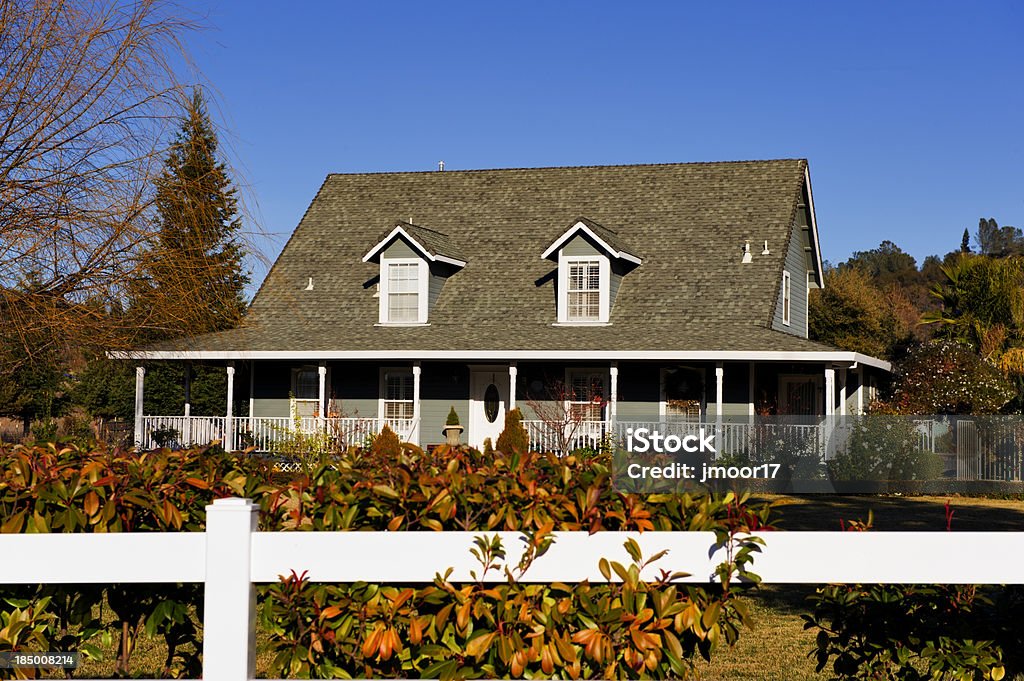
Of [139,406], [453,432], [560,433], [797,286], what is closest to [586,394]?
[560,433]

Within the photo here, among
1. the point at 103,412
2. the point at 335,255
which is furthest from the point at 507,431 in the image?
the point at 103,412

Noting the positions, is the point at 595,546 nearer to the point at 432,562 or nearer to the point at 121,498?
the point at 432,562

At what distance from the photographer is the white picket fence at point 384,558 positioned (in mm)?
3906

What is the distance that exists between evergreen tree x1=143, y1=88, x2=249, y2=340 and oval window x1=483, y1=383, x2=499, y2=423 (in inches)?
722

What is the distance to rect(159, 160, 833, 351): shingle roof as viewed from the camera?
82.7 feet

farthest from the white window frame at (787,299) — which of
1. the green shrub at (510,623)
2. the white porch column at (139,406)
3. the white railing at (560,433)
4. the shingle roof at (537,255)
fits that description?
the green shrub at (510,623)

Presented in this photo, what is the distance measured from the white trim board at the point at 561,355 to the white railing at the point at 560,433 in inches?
62.6

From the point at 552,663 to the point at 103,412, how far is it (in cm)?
3929

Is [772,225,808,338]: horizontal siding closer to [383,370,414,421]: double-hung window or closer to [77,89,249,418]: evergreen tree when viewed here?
[383,370,414,421]: double-hung window

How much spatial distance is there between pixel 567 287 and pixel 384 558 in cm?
2237

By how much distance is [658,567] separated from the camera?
13.1ft

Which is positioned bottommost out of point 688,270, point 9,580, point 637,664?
point 637,664

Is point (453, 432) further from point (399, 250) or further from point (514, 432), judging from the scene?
point (399, 250)

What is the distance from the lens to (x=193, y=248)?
301 inches
